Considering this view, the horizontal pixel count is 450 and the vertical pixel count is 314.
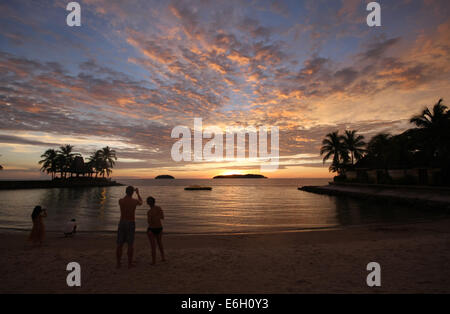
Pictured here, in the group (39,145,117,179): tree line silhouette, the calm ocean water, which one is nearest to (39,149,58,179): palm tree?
(39,145,117,179): tree line silhouette

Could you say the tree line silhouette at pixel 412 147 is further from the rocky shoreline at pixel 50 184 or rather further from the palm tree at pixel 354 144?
the rocky shoreline at pixel 50 184

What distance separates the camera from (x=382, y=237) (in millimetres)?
11711

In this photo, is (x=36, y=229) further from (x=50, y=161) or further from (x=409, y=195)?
Result: (x=50, y=161)

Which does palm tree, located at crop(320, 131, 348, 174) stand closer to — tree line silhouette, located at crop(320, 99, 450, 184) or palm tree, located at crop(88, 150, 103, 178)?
tree line silhouette, located at crop(320, 99, 450, 184)

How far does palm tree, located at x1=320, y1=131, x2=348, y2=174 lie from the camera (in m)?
66.1

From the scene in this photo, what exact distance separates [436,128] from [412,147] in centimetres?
546

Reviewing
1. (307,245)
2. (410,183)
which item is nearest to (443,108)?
(410,183)

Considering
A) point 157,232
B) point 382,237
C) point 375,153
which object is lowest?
point 382,237

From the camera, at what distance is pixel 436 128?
33281 mm

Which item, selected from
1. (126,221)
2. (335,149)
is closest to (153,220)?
(126,221)

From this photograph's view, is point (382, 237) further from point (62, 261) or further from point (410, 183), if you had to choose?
point (410, 183)

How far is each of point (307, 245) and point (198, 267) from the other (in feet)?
16.6

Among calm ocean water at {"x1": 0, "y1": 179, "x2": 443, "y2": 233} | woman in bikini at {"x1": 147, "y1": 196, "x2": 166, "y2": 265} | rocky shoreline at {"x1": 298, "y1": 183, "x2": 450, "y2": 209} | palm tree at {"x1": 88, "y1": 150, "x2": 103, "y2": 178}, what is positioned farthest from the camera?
palm tree at {"x1": 88, "y1": 150, "x2": 103, "y2": 178}
